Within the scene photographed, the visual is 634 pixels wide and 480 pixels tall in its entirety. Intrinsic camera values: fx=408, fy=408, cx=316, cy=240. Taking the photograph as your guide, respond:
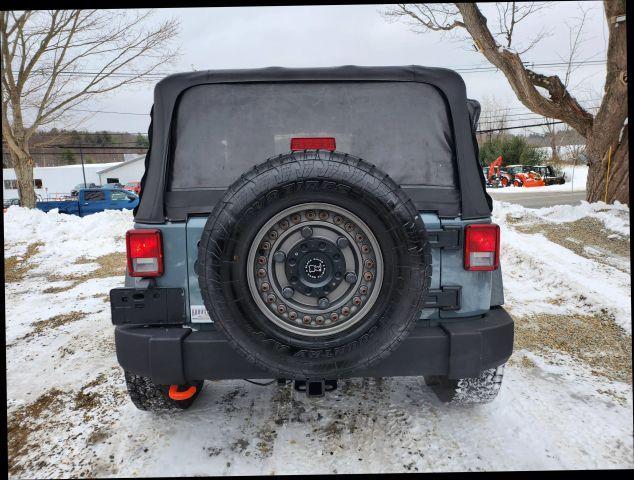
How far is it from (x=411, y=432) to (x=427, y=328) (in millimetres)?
762

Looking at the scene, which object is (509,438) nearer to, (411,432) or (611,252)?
(411,432)

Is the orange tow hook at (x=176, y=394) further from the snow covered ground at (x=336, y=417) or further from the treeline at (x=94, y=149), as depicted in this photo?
the treeline at (x=94, y=149)

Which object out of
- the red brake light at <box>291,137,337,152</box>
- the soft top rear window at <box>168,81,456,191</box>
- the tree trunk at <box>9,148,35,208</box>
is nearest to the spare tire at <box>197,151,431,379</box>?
the red brake light at <box>291,137,337,152</box>

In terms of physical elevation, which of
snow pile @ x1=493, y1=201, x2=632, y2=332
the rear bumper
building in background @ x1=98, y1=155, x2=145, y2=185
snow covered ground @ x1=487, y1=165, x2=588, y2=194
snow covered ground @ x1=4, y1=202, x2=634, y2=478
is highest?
building in background @ x1=98, y1=155, x2=145, y2=185

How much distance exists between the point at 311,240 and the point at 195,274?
2.37 ft

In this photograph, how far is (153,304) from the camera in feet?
7.54

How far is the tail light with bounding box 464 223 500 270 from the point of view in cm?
230

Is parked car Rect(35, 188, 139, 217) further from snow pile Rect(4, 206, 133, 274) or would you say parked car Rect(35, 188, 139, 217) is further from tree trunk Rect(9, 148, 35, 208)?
snow pile Rect(4, 206, 133, 274)

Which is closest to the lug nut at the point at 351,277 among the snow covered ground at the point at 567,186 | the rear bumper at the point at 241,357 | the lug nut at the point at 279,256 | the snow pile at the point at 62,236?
the lug nut at the point at 279,256

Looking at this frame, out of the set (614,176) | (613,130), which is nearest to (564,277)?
(614,176)

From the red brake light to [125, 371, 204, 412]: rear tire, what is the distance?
1636 mm

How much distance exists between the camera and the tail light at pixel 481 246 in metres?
2.30

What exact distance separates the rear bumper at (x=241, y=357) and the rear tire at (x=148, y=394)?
415 mm

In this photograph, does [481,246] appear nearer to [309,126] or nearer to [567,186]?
[309,126]
